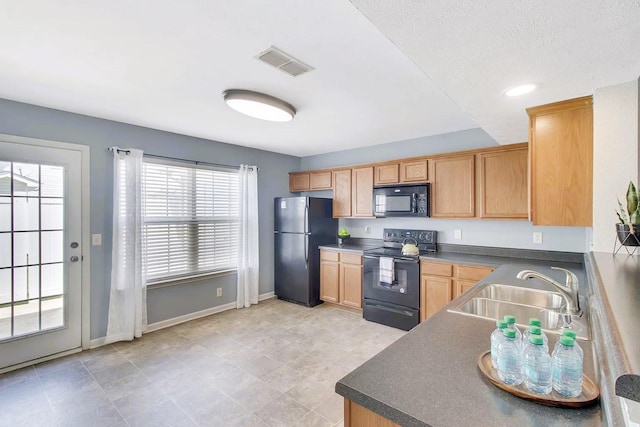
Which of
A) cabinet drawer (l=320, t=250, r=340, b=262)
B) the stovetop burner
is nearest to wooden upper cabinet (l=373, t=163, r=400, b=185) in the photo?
the stovetop burner

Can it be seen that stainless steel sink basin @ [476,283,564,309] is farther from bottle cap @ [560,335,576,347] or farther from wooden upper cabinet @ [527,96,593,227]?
bottle cap @ [560,335,576,347]

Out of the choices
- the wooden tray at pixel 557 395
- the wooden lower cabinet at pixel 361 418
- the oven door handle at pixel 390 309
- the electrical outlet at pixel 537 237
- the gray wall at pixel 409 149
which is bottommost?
the oven door handle at pixel 390 309

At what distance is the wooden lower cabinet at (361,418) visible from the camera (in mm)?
873

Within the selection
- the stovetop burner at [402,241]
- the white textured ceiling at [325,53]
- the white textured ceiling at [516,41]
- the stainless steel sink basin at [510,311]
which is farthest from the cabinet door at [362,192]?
the stainless steel sink basin at [510,311]

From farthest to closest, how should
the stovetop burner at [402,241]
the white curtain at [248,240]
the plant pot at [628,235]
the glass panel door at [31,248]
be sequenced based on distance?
the white curtain at [248,240] → the stovetop burner at [402,241] → the glass panel door at [31,248] → the plant pot at [628,235]

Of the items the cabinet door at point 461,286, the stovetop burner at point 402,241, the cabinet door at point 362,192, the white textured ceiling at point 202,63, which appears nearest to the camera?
the white textured ceiling at point 202,63

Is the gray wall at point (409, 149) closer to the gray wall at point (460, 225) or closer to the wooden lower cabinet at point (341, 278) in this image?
the gray wall at point (460, 225)

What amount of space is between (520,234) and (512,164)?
803 mm

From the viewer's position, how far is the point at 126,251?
3.25 meters

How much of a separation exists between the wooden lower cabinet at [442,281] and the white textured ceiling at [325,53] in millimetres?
1378

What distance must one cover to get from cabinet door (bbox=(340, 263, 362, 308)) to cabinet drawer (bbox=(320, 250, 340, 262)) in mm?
136

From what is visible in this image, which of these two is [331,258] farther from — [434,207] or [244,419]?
[244,419]

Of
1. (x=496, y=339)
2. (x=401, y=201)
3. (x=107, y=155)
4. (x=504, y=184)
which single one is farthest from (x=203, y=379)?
(x=504, y=184)

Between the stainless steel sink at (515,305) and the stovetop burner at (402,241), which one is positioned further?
Result: the stovetop burner at (402,241)
